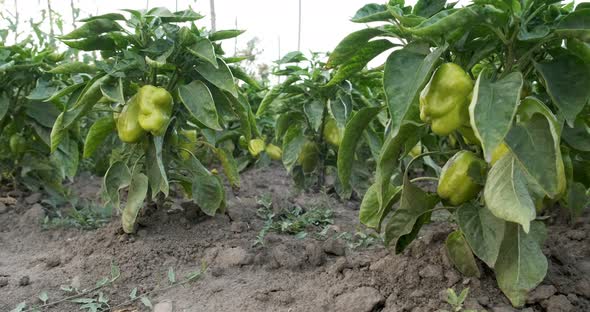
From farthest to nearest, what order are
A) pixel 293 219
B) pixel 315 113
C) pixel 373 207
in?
pixel 315 113 < pixel 293 219 < pixel 373 207

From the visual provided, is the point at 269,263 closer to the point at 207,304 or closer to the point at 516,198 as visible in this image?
the point at 207,304

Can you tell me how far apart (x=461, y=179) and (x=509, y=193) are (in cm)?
29

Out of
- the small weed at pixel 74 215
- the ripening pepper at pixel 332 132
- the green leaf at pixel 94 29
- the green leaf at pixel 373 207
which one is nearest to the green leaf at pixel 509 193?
the green leaf at pixel 373 207

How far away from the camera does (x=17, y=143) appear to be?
407 centimetres

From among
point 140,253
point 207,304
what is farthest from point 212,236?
point 207,304

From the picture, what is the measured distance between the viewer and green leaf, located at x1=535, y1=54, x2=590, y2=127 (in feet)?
5.80

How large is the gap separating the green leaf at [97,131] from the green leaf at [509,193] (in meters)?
2.07

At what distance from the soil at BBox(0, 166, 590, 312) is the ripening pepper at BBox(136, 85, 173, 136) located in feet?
2.21

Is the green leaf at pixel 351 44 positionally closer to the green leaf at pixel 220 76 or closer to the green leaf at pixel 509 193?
the green leaf at pixel 509 193

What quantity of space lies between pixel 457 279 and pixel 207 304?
103 centimetres

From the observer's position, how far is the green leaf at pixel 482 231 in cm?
198

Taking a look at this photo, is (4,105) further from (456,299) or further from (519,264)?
(519,264)

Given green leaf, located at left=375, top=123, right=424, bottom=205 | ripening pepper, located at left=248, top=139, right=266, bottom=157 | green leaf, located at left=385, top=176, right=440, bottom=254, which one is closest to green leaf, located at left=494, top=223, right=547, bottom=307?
green leaf, located at left=385, top=176, right=440, bottom=254

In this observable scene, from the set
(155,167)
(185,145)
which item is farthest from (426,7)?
(185,145)
